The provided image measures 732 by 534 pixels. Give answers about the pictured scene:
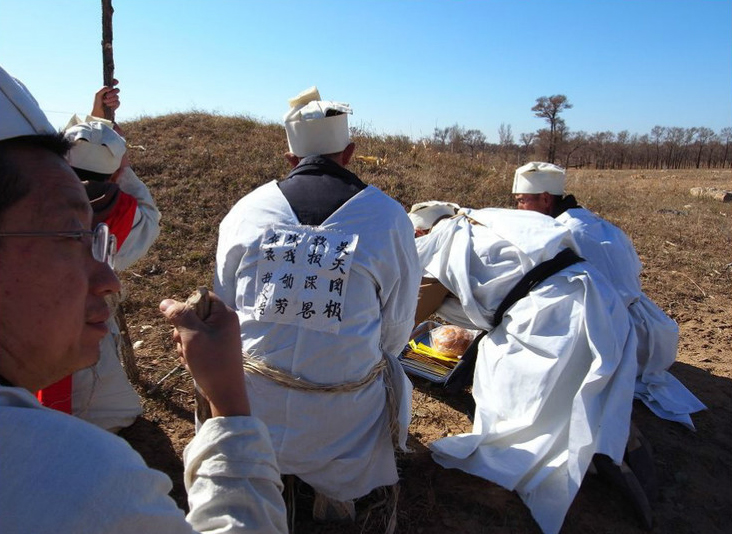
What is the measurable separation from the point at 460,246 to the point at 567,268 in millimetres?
673

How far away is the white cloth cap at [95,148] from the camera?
7.64ft

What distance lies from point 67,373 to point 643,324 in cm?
355

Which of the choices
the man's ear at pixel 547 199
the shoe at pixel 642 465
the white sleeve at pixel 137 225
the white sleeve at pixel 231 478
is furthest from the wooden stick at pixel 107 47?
the shoe at pixel 642 465

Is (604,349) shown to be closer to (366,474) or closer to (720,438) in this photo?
(720,438)

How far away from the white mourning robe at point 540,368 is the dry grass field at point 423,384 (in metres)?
0.17

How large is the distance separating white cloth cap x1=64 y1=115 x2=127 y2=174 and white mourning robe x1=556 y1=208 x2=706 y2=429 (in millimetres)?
2815

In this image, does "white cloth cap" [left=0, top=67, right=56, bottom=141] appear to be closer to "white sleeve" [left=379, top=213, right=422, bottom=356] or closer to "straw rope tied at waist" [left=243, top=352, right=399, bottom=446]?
"straw rope tied at waist" [left=243, top=352, right=399, bottom=446]

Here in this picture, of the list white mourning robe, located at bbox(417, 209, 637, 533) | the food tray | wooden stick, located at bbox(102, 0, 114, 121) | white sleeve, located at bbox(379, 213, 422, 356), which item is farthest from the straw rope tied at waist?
wooden stick, located at bbox(102, 0, 114, 121)

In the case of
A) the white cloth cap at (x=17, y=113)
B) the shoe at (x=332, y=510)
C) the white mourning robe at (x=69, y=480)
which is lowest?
the shoe at (x=332, y=510)

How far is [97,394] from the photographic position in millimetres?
2641

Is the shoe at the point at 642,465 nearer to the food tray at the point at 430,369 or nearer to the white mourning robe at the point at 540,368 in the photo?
the white mourning robe at the point at 540,368

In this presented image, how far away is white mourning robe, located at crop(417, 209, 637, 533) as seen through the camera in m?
2.50

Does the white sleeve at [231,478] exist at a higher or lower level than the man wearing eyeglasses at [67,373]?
lower

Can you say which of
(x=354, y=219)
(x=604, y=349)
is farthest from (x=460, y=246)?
(x=354, y=219)
